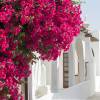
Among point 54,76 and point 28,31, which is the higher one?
point 28,31

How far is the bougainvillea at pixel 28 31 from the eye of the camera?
4.71 m

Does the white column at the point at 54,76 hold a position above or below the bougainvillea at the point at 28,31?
below

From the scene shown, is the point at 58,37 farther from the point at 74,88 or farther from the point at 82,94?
the point at 82,94

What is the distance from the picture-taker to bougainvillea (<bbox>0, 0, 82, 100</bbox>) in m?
4.71

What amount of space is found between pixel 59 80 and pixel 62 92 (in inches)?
15.7

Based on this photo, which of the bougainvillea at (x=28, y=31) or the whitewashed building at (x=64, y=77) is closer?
the bougainvillea at (x=28, y=31)

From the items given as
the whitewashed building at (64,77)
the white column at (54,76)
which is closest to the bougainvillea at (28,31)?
the whitewashed building at (64,77)

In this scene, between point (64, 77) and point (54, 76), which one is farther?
point (64, 77)

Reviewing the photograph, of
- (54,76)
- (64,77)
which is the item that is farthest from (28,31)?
(64,77)

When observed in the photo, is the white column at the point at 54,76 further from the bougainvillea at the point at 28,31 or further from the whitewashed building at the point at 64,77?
the bougainvillea at the point at 28,31

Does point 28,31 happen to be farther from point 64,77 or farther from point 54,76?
point 64,77

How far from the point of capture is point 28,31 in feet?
16.5

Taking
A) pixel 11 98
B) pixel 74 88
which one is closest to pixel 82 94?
pixel 74 88

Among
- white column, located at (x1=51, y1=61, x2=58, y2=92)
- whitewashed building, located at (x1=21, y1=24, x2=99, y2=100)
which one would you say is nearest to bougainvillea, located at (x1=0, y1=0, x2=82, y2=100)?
whitewashed building, located at (x1=21, y1=24, x2=99, y2=100)
